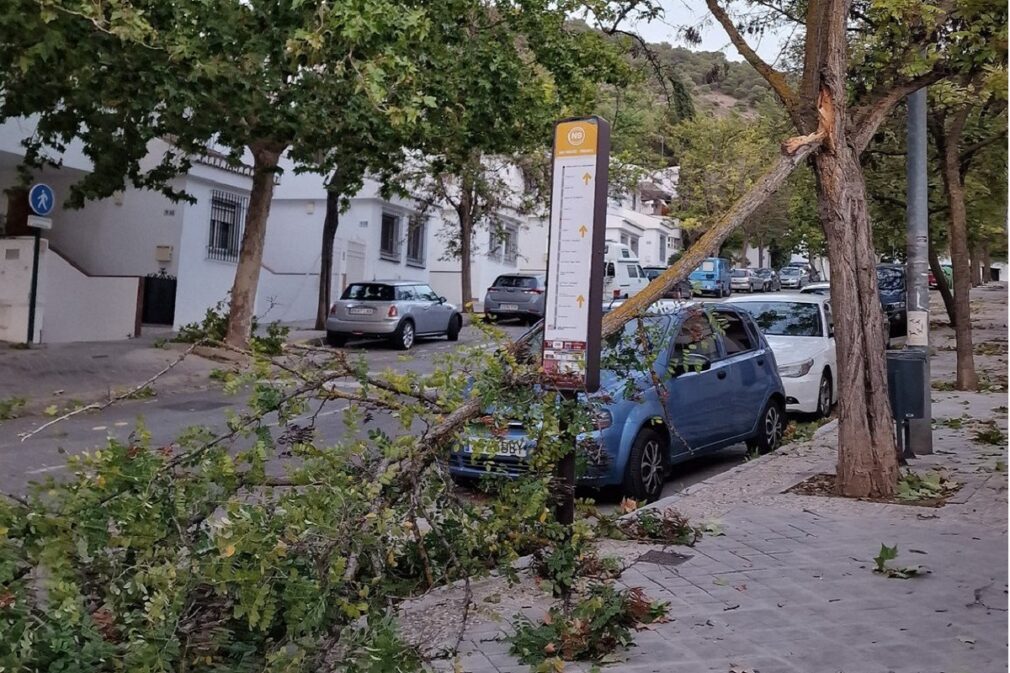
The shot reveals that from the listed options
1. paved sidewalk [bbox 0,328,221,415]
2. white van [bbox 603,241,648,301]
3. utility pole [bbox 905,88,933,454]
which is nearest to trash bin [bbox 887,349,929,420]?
utility pole [bbox 905,88,933,454]

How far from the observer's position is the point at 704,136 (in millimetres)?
48875

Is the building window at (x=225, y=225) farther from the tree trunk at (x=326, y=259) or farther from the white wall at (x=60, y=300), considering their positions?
the white wall at (x=60, y=300)

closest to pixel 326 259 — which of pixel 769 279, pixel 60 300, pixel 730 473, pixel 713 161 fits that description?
pixel 60 300

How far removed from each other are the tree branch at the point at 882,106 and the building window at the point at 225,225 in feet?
57.9

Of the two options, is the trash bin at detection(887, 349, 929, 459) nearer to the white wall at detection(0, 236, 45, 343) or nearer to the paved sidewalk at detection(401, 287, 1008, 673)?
the paved sidewalk at detection(401, 287, 1008, 673)

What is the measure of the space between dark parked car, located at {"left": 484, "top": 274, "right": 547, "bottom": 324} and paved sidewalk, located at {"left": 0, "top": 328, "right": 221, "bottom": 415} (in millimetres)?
12054

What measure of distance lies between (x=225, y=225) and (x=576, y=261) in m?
20.6

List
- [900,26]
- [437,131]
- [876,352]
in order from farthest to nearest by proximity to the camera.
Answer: [437,131] < [900,26] < [876,352]

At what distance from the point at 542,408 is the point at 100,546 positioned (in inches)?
80.7

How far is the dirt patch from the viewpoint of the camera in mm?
7918

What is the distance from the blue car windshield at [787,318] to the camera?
547 inches

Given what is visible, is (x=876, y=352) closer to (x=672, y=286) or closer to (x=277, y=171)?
(x=672, y=286)

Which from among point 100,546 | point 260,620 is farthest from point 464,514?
point 100,546

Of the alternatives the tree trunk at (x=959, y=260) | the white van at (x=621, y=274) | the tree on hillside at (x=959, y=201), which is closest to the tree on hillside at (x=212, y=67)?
the tree on hillside at (x=959, y=201)
